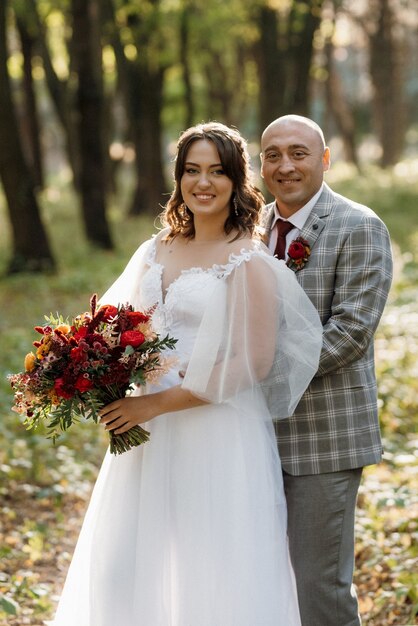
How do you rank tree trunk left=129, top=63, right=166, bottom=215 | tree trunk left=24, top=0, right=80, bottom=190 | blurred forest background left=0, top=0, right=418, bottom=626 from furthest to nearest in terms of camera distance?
tree trunk left=129, top=63, right=166, bottom=215 → tree trunk left=24, top=0, right=80, bottom=190 → blurred forest background left=0, top=0, right=418, bottom=626

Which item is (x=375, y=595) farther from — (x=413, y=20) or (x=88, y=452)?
(x=413, y=20)

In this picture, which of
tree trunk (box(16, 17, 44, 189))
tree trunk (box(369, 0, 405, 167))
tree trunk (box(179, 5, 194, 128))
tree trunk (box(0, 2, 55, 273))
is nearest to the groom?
tree trunk (box(0, 2, 55, 273))

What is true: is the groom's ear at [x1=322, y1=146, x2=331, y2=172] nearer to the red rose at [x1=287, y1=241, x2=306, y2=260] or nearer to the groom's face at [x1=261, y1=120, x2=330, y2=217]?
the groom's face at [x1=261, y1=120, x2=330, y2=217]

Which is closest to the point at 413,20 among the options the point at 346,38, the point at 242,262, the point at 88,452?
the point at 346,38

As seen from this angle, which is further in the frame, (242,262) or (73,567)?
(73,567)

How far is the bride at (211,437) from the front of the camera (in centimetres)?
372

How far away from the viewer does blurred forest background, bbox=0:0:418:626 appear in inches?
220

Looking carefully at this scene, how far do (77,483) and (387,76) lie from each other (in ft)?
87.7

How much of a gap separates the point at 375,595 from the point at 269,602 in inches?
58.5

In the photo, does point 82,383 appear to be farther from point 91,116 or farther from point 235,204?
point 91,116

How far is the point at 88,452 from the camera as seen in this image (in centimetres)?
748

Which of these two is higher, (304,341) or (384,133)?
(384,133)

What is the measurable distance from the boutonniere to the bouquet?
0.69 m

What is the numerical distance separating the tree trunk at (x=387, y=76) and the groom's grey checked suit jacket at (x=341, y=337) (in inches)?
1045
